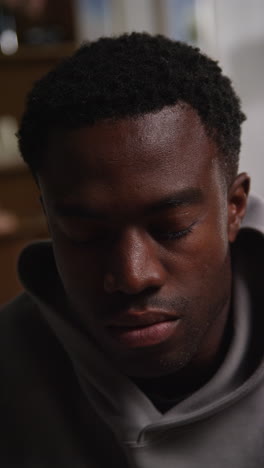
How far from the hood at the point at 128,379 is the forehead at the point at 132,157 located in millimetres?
194

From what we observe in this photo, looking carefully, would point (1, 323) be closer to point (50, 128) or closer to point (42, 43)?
point (50, 128)

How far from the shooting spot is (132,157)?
2.24 feet

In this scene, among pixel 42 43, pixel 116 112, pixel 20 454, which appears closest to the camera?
pixel 116 112

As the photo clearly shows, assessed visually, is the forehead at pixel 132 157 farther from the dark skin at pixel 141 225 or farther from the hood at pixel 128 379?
the hood at pixel 128 379

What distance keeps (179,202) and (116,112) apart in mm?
121

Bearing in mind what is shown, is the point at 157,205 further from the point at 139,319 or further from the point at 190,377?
the point at 190,377

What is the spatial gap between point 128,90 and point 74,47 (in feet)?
6.14

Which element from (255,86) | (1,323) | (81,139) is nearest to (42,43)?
(255,86)

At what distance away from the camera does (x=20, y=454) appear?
877 millimetres

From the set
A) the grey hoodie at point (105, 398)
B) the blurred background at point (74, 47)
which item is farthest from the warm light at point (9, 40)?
the grey hoodie at point (105, 398)

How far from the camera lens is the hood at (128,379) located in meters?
0.77

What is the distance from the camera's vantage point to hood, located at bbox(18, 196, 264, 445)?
2.54 feet

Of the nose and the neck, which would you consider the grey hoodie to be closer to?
the neck

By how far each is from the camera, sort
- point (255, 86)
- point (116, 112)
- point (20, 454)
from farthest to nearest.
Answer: point (255, 86) → point (20, 454) → point (116, 112)
